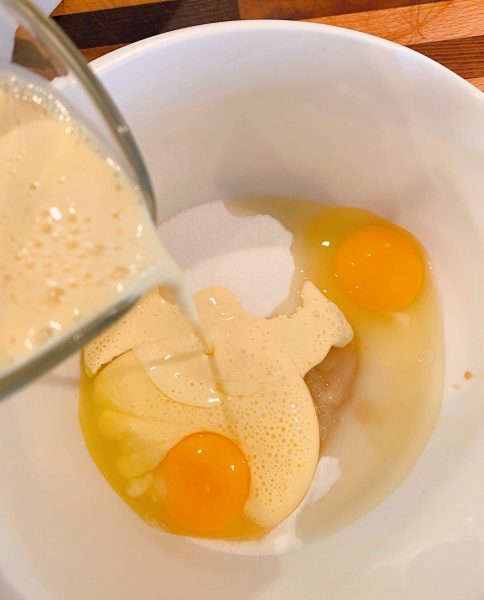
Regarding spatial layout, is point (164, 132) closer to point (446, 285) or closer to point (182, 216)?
point (182, 216)

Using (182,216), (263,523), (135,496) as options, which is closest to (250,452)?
(263,523)

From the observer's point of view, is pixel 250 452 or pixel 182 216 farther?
pixel 182 216

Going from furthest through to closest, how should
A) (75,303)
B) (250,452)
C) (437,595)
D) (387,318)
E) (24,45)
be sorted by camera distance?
(387,318) < (250,452) < (437,595) < (24,45) < (75,303)

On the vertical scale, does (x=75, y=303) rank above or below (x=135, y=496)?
above

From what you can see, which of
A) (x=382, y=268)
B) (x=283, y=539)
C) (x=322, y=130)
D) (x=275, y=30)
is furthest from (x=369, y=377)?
(x=275, y=30)

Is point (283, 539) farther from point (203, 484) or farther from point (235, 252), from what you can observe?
point (235, 252)

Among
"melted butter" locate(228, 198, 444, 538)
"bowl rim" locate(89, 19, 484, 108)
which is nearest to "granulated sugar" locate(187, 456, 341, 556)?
"melted butter" locate(228, 198, 444, 538)
